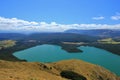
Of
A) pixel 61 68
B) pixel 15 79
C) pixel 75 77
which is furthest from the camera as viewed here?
pixel 61 68

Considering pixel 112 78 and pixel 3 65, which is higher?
pixel 3 65

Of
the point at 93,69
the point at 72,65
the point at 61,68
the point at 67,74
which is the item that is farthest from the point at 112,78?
the point at 67,74

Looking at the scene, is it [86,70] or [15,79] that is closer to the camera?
[15,79]

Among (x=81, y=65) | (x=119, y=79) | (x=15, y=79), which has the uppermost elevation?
(x=15, y=79)

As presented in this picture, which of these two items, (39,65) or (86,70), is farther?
(86,70)

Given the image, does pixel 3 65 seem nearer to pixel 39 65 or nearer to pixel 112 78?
pixel 39 65

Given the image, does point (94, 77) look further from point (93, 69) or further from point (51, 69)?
point (51, 69)

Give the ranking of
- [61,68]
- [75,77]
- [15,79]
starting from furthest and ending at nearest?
[61,68], [75,77], [15,79]

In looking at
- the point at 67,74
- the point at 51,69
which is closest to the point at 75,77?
the point at 67,74

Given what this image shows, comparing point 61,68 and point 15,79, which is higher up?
point 15,79
